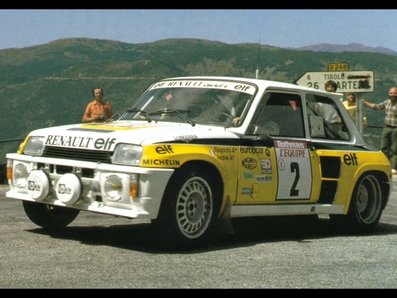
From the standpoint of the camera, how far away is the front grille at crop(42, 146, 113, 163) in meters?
7.23

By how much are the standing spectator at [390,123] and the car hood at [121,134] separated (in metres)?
10.4

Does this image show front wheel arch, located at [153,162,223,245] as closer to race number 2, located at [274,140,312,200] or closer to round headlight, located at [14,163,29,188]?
race number 2, located at [274,140,312,200]

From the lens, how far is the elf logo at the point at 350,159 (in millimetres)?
9017

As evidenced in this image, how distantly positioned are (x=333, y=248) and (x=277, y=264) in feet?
4.26

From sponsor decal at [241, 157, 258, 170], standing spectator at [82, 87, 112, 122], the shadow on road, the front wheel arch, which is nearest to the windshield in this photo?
sponsor decal at [241, 157, 258, 170]

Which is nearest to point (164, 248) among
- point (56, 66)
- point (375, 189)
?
point (375, 189)

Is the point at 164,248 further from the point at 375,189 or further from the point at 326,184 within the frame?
the point at 375,189

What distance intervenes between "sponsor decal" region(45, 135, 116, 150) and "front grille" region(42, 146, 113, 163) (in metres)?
0.04

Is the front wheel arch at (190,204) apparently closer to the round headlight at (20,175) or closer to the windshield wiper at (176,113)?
the windshield wiper at (176,113)

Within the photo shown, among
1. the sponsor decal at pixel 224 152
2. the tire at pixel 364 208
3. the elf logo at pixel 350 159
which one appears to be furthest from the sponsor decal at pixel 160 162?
the tire at pixel 364 208

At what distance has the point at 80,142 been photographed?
293 inches

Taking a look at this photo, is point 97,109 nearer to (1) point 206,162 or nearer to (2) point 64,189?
(2) point 64,189

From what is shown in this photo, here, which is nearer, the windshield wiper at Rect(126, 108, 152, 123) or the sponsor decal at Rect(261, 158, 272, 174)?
the sponsor decal at Rect(261, 158, 272, 174)

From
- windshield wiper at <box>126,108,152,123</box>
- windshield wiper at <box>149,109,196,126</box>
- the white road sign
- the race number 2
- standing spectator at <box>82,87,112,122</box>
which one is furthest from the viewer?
the white road sign
